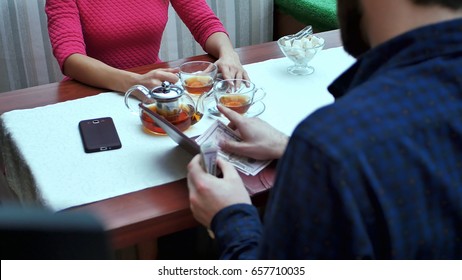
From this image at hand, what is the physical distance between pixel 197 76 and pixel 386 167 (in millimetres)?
948

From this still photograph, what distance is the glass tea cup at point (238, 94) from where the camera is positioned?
4.48ft

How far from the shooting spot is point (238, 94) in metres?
1.40

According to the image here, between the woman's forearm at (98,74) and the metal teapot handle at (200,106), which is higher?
the woman's forearm at (98,74)

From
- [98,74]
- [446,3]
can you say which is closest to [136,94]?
[98,74]

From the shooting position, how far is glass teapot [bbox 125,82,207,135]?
128cm

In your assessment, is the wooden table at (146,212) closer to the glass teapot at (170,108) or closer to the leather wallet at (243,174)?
the leather wallet at (243,174)

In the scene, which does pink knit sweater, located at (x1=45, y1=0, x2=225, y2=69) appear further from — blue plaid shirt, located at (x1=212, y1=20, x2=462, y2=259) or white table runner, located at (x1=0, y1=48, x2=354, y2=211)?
blue plaid shirt, located at (x1=212, y1=20, x2=462, y2=259)

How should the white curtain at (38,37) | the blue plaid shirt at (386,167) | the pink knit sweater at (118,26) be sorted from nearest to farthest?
the blue plaid shirt at (386,167), the pink knit sweater at (118,26), the white curtain at (38,37)

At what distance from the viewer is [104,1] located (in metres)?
1.77

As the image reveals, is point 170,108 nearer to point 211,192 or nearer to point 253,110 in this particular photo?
point 253,110

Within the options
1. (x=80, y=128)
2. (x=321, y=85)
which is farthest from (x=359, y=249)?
(x=321, y=85)

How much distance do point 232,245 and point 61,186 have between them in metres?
0.41

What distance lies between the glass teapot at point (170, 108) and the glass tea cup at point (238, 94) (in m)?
0.07

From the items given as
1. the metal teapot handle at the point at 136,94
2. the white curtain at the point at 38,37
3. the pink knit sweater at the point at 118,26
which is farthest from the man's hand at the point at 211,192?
the white curtain at the point at 38,37
